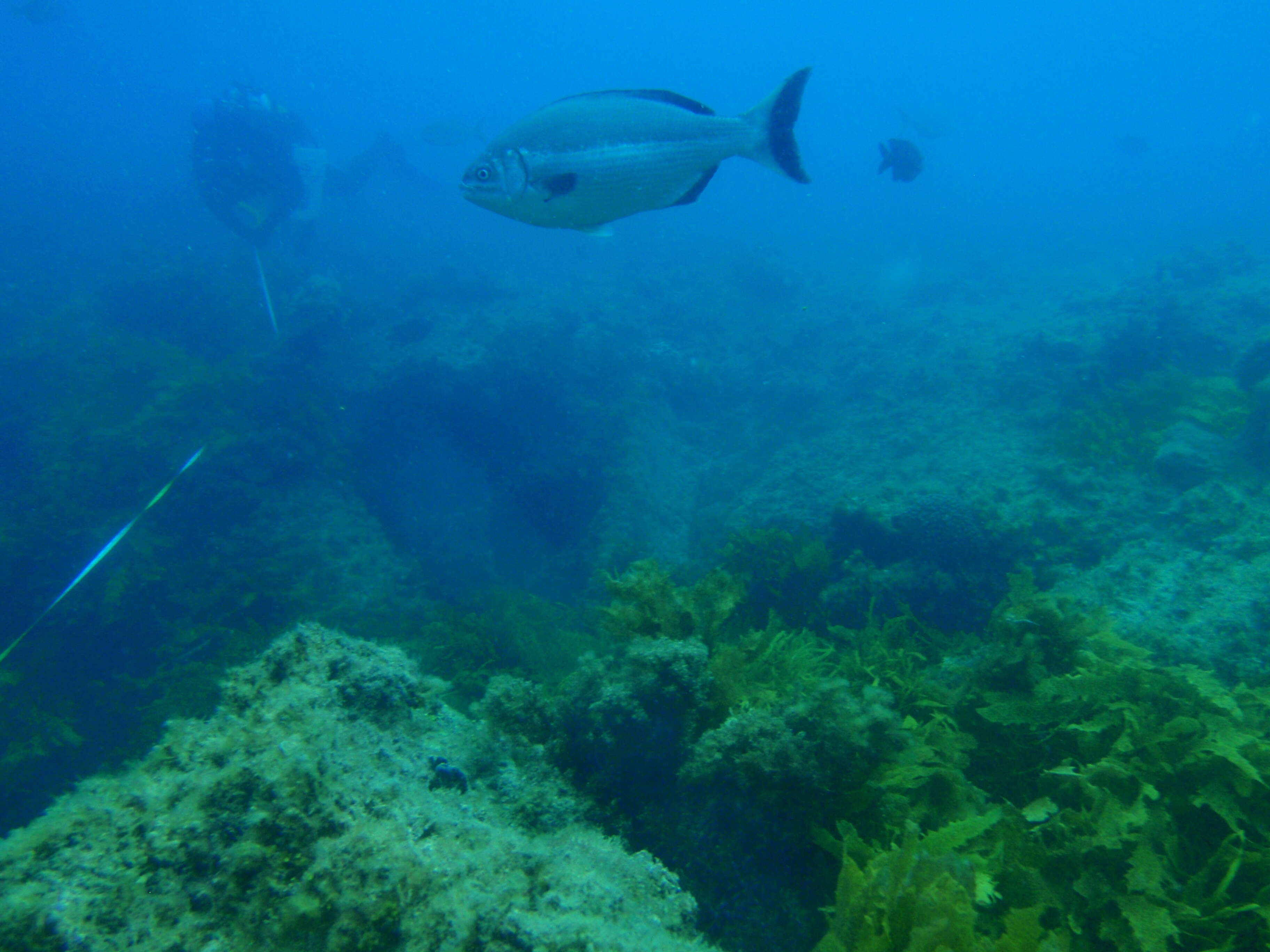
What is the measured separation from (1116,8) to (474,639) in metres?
204

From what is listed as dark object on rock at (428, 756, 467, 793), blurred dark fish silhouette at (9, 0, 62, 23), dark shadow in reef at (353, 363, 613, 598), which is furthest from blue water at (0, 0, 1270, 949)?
blurred dark fish silhouette at (9, 0, 62, 23)

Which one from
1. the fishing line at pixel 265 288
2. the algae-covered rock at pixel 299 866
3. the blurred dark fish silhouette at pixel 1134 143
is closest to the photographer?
the algae-covered rock at pixel 299 866

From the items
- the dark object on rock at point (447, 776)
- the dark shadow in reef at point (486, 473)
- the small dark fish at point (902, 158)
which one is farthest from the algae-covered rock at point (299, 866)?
the small dark fish at point (902, 158)

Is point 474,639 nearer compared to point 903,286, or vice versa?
point 474,639

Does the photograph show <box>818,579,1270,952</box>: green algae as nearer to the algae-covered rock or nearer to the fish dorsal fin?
the algae-covered rock

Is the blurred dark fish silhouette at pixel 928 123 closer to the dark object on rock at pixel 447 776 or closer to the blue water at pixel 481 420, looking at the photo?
the blue water at pixel 481 420

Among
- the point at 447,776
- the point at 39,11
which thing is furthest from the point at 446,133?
the point at 447,776

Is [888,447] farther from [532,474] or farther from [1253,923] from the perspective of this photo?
[1253,923]

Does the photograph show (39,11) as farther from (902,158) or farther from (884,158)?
(902,158)

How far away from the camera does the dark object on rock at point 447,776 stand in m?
1.93

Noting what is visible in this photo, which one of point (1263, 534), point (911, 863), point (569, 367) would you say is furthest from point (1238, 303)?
point (911, 863)

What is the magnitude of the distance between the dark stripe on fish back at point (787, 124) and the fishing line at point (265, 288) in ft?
49.8

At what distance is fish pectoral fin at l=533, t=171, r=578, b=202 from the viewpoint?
2.68 metres

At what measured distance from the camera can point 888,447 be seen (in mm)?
10148
